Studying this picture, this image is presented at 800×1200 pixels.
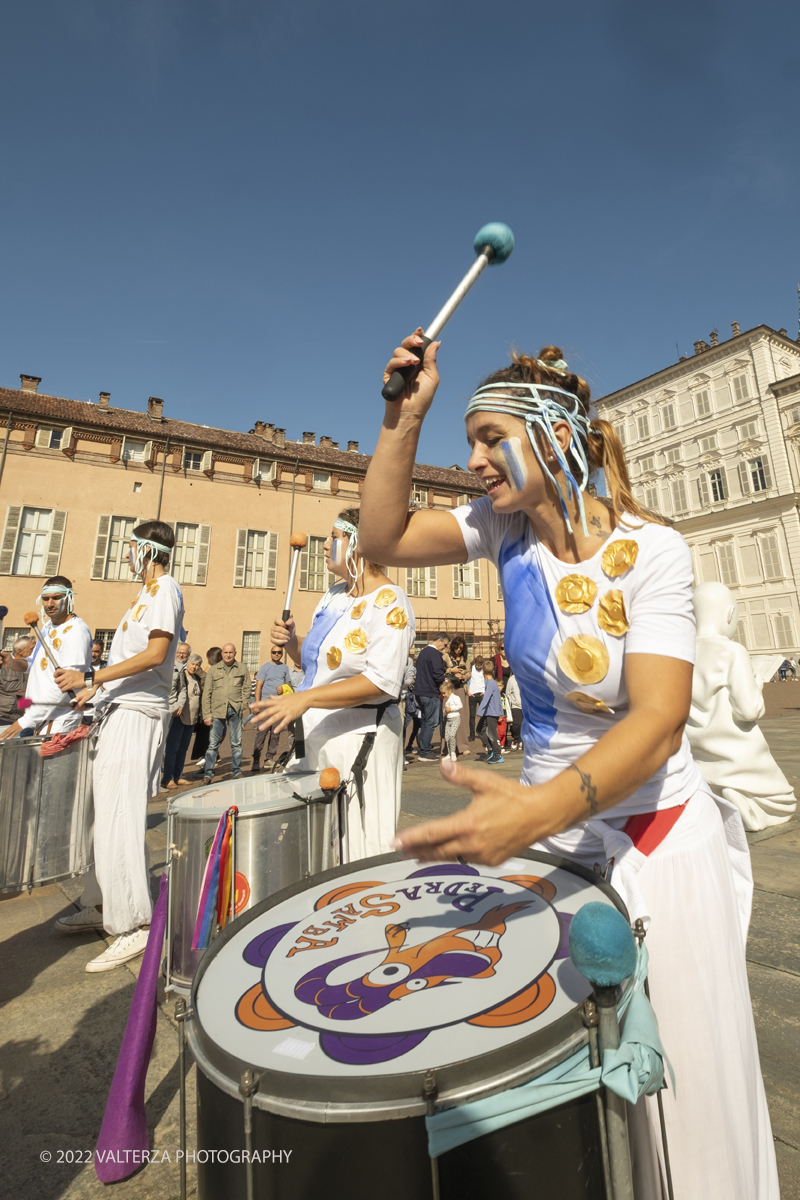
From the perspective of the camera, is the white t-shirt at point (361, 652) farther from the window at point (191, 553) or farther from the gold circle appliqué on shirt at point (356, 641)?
the window at point (191, 553)

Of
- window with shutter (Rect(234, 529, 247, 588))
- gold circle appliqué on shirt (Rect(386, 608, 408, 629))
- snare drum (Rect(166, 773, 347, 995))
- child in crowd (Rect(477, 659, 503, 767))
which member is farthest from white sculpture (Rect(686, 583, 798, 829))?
window with shutter (Rect(234, 529, 247, 588))

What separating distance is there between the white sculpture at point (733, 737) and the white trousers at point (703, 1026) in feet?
12.5

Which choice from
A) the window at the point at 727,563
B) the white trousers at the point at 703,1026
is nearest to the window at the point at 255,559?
the white trousers at the point at 703,1026

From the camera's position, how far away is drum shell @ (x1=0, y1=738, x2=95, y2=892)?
295 cm

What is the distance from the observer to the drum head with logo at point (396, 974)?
72 cm

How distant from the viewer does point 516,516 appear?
1432 millimetres

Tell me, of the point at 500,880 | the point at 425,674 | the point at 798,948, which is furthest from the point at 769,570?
the point at 500,880

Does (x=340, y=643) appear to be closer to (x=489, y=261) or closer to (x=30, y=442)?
(x=489, y=261)

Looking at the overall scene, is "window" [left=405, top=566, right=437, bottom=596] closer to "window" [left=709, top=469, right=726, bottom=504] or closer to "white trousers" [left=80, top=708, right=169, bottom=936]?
"window" [left=709, top=469, right=726, bottom=504]

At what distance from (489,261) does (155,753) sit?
2.83m

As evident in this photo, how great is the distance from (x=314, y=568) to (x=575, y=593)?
1020 inches

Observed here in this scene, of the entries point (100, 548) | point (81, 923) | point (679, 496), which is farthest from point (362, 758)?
point (679, 496)

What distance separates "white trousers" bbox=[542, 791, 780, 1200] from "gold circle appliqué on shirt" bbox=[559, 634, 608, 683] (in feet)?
0.98

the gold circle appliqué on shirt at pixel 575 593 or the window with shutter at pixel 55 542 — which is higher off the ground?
the window with shutter at pixel 55 542
